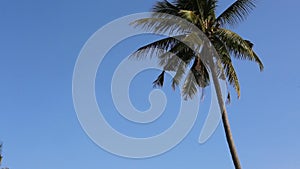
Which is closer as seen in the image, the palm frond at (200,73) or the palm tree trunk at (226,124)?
the palm tree trunk at (226,124)

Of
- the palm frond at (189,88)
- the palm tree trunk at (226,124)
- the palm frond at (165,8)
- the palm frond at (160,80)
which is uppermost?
the palm frond at (165,8)

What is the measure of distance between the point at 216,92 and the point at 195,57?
62.9 inches

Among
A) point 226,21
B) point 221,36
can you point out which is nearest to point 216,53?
point 221,36

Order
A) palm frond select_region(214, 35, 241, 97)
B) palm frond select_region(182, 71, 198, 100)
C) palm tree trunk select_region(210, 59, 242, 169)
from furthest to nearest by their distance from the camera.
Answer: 1. palm frond select_region(182, 71, 198, 100)
2. palm frond select_region(214, 35, 241, 97)
3. palm tree trunk select_region(210, 59, 242, 169)

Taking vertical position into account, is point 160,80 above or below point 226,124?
above

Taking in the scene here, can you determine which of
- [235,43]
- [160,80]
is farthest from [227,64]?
[160,80]

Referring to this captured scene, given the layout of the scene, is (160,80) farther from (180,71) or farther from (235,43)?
(235,43)

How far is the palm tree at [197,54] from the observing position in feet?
47.3

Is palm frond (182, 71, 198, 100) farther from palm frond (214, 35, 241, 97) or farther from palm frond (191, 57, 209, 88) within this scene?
palm frond (214, 35, 241, 97)

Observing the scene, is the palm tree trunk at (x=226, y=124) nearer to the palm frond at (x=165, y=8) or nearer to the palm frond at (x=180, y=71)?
the palm frond at (x=180, y=71)

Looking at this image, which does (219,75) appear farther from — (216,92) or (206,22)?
(206,22)

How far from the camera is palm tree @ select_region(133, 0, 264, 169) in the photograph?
14406 millimetres

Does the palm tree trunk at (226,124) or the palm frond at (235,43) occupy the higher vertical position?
the palm frond at (235,43)

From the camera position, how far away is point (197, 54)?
48.3 feet
